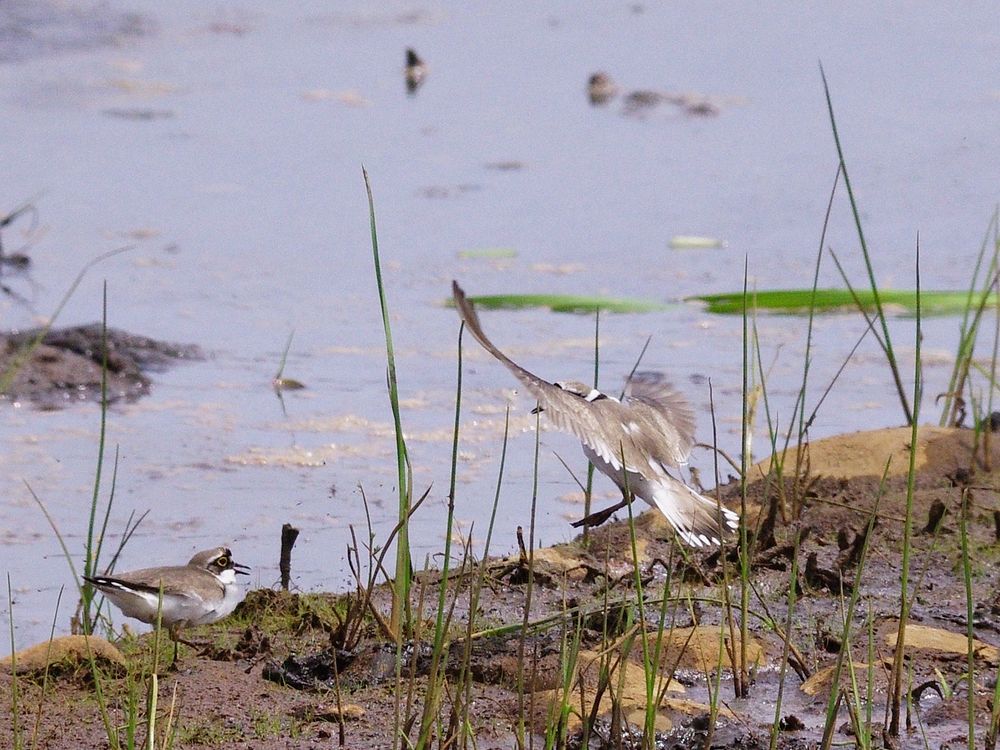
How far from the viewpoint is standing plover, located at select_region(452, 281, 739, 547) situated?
4.43 m

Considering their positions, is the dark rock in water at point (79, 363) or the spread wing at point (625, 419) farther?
the dark rock in water at point (79, 363)

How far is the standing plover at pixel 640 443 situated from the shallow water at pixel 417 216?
0.55 m

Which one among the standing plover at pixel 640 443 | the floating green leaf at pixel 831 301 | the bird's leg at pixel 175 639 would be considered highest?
the floating green leaf at pixel 831 301

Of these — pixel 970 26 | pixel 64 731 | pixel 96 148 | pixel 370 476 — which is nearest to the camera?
pixel 64 731

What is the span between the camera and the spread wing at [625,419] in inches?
168

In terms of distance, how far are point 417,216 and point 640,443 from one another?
466 cm

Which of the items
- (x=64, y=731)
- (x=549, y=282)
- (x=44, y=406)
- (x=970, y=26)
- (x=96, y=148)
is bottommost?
(x=64, y=731)

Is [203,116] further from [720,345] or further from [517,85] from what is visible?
[720,345]

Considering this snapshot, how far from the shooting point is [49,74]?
11938 mm

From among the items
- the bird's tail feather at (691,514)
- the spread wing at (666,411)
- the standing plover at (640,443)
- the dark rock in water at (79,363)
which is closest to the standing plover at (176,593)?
the standing plover at (640,443)

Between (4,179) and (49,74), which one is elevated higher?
(49,74)

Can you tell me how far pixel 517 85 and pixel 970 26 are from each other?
4255mm

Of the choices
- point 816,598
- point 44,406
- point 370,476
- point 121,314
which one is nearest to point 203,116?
point 121,314

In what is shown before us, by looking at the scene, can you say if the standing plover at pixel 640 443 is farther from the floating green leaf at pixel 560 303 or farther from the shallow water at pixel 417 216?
the floating green leaf at pixel 560 303
